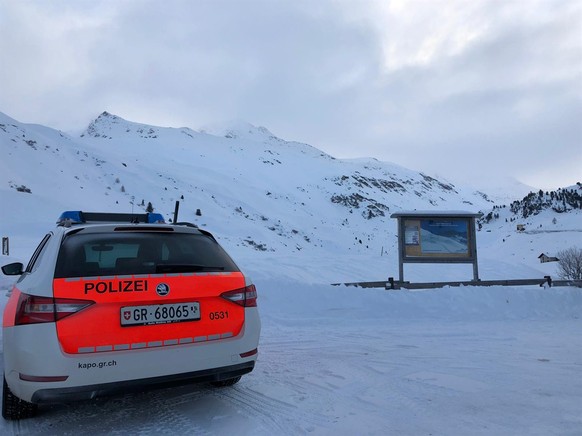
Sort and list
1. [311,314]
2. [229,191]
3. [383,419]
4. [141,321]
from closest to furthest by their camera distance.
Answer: [141,321], [383,419], [311,314], [229,191]

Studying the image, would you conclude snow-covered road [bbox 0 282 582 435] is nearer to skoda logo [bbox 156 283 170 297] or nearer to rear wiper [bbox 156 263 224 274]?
skoda logo [bbox 156 283 170 297]

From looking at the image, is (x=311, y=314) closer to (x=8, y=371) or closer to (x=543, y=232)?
(x=8, y=371)

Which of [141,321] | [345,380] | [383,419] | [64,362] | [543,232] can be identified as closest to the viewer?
[64,362]

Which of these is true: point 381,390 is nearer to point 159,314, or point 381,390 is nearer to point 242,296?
point 242,296

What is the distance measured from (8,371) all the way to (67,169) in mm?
42448

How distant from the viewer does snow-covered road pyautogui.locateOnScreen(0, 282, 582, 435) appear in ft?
10.7

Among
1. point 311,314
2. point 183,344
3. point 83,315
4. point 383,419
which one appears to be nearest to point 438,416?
point 383,419

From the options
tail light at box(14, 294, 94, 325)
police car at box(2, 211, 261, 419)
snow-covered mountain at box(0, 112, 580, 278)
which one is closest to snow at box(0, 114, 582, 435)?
police car at box(2, 211, 261, 419)

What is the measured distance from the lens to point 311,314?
8.48 meters

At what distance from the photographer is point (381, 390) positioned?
404cm

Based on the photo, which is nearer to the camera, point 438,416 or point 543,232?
point 438,416

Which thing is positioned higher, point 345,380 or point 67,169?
point 67,169

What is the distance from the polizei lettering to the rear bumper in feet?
2.16

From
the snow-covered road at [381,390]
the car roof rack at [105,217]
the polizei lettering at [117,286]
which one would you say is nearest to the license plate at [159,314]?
the polizei lettering at [117,286]
